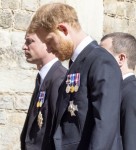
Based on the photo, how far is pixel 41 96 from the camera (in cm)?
277

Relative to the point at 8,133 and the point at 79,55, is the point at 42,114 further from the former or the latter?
the point at 8,133

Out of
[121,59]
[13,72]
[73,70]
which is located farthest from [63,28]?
[13,72]

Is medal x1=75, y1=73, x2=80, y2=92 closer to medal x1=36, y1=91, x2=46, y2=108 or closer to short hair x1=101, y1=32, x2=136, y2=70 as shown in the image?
medal x1=36, y1=91, x2=46, y2=108

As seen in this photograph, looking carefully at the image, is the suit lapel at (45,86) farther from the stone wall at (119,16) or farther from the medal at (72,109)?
the stone wall at (119,16)

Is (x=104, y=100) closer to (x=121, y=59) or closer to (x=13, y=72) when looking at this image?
(x=121, y=59)

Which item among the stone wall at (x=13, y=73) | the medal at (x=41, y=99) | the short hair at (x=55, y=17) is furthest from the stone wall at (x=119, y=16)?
the short hair at (x=55, y=17)

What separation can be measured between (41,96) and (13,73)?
2.06m

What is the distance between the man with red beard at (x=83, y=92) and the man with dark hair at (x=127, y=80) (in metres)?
0.24

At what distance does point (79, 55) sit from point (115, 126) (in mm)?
380

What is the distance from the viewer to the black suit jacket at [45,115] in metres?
2.62

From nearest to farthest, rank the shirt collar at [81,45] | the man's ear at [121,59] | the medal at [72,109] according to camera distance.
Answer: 1. the medal at [72,109]
2. the shirt collar at [81,45]
3. the man's ear at [121,59]

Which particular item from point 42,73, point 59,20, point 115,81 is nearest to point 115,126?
point 115,81

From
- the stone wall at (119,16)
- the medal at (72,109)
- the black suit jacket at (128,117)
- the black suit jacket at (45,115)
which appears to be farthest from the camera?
the stone wall at (119,16)

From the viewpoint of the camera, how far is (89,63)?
223cm
